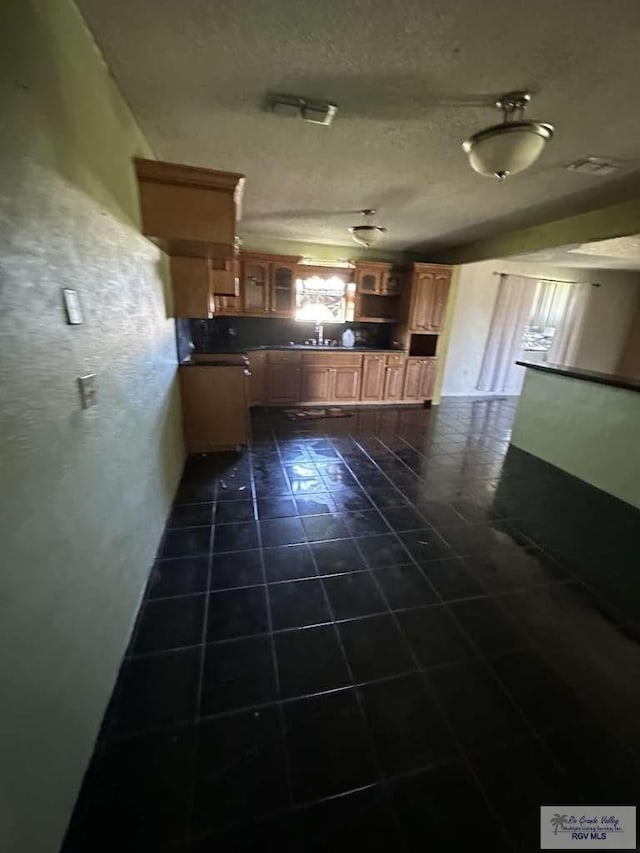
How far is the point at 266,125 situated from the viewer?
1.83 meters

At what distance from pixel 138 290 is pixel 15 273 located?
1.08 m

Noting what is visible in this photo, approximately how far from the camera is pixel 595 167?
211 cm

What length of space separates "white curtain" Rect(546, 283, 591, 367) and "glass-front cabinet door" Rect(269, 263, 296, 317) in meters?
4.58

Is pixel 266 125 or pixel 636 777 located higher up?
pixel 266 125

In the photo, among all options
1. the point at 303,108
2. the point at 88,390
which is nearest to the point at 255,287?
the point at 303,108

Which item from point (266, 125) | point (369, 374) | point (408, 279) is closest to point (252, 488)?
point (266, 125)

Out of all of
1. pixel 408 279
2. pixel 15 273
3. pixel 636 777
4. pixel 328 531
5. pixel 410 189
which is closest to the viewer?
pixel 15 273

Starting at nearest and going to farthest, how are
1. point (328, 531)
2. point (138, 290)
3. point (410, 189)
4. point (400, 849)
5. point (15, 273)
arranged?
point (15, 273) → point (400, 849) → point (138, 290) → point (328, 531) → point (410, 189)

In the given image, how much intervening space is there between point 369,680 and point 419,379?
4.63m

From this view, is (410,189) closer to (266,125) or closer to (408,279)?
(266,125)

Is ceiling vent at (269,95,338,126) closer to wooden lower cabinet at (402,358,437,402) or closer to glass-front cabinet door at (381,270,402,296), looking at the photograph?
glass-front cabinet door at (381,270,402,296)

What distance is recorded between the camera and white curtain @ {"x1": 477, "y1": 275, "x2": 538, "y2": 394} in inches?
220

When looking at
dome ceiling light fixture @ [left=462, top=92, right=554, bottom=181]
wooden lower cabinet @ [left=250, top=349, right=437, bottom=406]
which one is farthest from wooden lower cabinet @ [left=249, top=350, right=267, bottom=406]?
dome ceiling light fixture @ [left=462, top=92, right=554, bottom=181]

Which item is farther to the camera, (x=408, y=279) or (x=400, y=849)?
(x=408, y=279)
